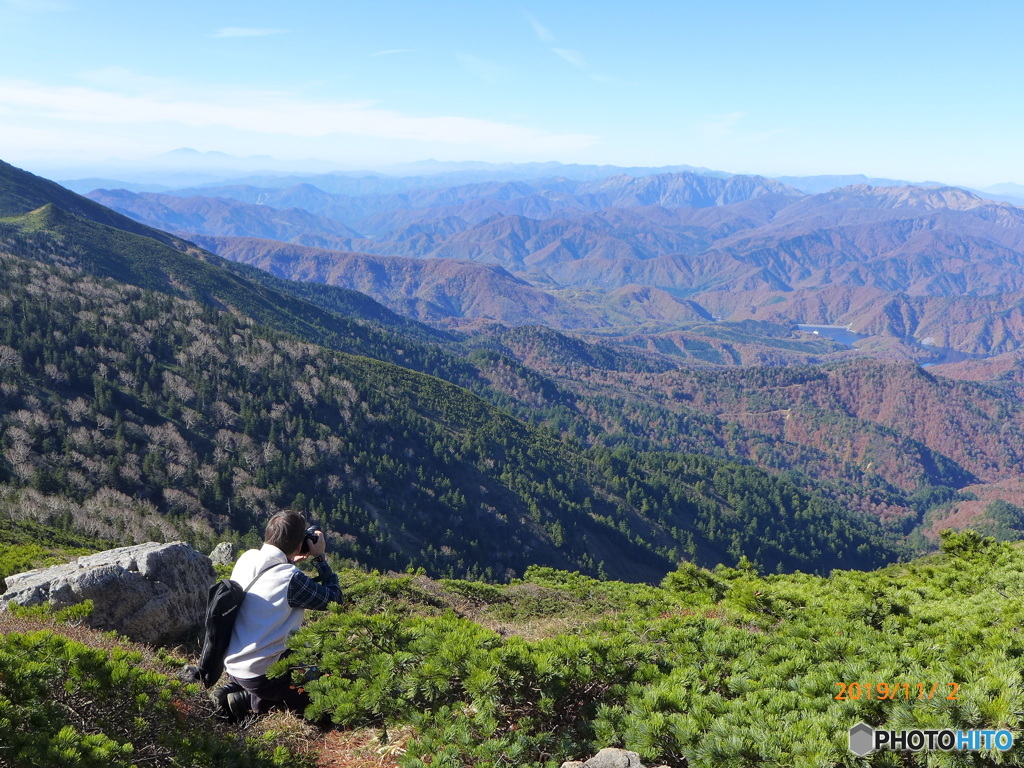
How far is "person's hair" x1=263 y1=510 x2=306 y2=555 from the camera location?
10.9 m

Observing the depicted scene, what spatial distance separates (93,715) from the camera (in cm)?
873

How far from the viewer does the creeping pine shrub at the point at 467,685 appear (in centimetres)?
1000

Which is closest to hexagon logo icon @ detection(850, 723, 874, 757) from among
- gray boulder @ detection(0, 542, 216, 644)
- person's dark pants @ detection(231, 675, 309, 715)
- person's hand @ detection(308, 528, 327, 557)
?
person's hand @ detection(308, 528, 327, 557)

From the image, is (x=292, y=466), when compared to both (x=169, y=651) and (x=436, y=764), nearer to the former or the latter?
(x=169, y=651)

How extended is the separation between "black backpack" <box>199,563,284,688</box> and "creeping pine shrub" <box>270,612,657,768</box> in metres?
1.17

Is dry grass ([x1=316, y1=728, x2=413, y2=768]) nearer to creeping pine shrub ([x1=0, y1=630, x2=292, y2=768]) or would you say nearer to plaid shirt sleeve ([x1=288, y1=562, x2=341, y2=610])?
creeping pine shrub ([x1=0, y1=630, x2=292, y2=768])

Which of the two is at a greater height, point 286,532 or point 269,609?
point 286,532

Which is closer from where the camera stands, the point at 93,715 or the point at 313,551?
the point at 93,715

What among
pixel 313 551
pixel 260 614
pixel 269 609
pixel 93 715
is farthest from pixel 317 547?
pixel 93 715

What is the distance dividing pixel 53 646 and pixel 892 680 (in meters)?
14.8

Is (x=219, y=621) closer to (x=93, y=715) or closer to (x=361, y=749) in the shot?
(x=93, y=715)

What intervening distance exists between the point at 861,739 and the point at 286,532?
34.7ft

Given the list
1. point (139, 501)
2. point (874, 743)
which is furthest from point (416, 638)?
point (139, 501)

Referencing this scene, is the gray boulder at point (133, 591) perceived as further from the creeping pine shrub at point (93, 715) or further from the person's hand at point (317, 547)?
the person's hand at point (317, 547)
